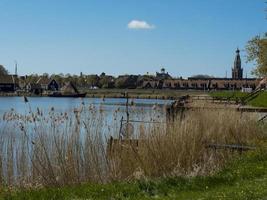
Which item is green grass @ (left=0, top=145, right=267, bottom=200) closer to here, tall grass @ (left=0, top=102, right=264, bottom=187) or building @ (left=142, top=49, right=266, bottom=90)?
tall grass @ (left=0, top=102, right=264, bottom=187)

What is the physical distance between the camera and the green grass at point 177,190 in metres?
9.76

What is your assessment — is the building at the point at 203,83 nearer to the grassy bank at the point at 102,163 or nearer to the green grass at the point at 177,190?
the grassy bank at the point at 102,163

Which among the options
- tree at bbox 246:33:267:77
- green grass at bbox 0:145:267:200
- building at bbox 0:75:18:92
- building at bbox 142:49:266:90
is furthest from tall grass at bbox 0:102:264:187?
building at bbox 142:49:266:90

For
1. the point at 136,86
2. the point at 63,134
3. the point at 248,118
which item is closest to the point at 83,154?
the point at 63,134

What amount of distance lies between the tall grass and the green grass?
1.16 meters

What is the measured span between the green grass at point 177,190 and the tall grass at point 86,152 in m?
1.16

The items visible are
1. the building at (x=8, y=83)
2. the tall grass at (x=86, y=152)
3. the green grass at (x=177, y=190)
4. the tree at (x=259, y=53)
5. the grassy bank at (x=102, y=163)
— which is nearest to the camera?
the green grass at (x=177, y=190)

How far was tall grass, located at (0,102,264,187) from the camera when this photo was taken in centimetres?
1300

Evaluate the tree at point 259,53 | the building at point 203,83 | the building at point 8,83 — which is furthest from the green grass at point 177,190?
the building at point 203,83

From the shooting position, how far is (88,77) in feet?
613

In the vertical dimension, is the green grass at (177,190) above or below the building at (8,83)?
below

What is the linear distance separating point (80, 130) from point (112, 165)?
130 cm

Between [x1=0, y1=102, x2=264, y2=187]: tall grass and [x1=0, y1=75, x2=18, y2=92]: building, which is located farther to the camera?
[x1=0, y1=75, x2=18, y2=92]: building

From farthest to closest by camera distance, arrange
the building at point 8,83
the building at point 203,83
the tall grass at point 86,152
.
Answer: the building at point 203,83 < the building at point 8,83 < the tall grass at point 86,152
